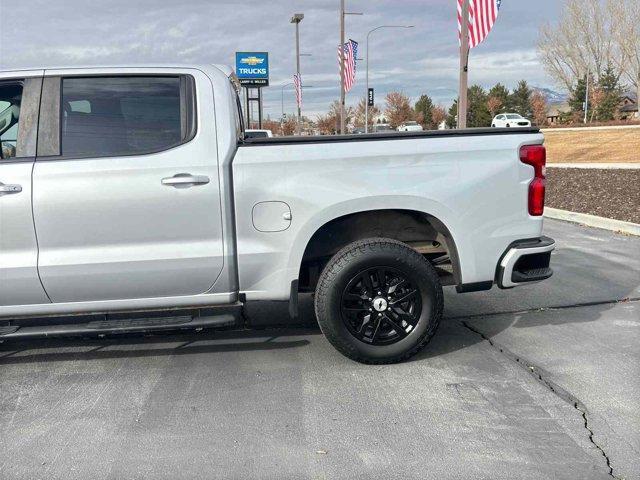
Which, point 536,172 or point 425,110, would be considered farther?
point 425,110

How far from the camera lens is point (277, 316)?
5.31 meters

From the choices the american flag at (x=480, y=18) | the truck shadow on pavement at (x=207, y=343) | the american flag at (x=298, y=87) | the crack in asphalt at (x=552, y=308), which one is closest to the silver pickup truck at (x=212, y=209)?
the truck shadow on pavement at (x=207, y=343)

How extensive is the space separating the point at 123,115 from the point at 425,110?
255 feet

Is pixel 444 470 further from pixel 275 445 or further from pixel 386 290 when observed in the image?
pixel 386 290

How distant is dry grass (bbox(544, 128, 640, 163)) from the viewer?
23.7 meters

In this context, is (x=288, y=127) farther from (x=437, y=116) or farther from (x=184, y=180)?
(x=184, y=180)

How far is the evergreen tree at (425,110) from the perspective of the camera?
7536cm

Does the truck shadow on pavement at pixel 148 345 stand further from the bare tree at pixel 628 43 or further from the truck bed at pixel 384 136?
the bare tree at pixel 628 43

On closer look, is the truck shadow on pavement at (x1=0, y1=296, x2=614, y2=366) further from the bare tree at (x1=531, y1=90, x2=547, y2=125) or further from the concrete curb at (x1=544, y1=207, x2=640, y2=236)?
the bare tree at (x1=531, y1=90, x2=547, y2=125)

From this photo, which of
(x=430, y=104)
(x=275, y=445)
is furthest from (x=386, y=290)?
(x=430, y=104)

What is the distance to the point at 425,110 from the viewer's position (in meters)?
78.2

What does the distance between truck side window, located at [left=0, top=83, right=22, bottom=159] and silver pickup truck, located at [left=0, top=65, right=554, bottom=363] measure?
13mm

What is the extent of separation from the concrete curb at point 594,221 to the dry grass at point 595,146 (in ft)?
40.4

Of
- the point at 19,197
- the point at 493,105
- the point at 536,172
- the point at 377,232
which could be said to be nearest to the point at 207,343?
Result: the point at 377,232
